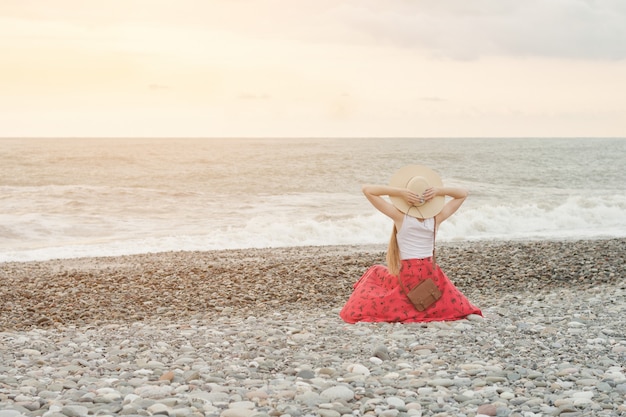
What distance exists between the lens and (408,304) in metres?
8.23

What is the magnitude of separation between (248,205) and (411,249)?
20.8 meters

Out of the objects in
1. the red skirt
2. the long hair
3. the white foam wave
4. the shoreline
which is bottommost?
the white foam wave

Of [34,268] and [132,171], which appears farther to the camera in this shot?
[132,171]

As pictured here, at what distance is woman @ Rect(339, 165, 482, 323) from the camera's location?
804 centimetres

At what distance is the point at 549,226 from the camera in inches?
906

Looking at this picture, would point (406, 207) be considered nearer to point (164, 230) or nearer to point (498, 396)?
point (498, 396)

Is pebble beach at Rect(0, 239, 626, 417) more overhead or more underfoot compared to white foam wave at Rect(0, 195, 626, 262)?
more overhead

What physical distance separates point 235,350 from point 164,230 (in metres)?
15.6

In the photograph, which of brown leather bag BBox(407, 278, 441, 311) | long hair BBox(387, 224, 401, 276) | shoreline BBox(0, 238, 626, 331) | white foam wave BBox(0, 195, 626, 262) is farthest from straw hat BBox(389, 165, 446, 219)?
white foam wave BBox(0, 195, 626, 262)

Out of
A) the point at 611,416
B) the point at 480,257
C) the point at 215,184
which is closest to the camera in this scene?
the point at 611,416

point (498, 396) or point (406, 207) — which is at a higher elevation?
point (406, 207)

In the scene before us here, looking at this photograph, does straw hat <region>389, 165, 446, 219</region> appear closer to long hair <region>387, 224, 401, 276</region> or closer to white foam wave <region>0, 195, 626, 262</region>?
long hair <region>387, 224, 401, 276</region>

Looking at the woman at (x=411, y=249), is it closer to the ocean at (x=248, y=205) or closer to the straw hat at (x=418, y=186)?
the straw hat at (x=418, y=186)

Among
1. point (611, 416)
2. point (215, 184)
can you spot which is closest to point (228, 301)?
point (611, 416)
